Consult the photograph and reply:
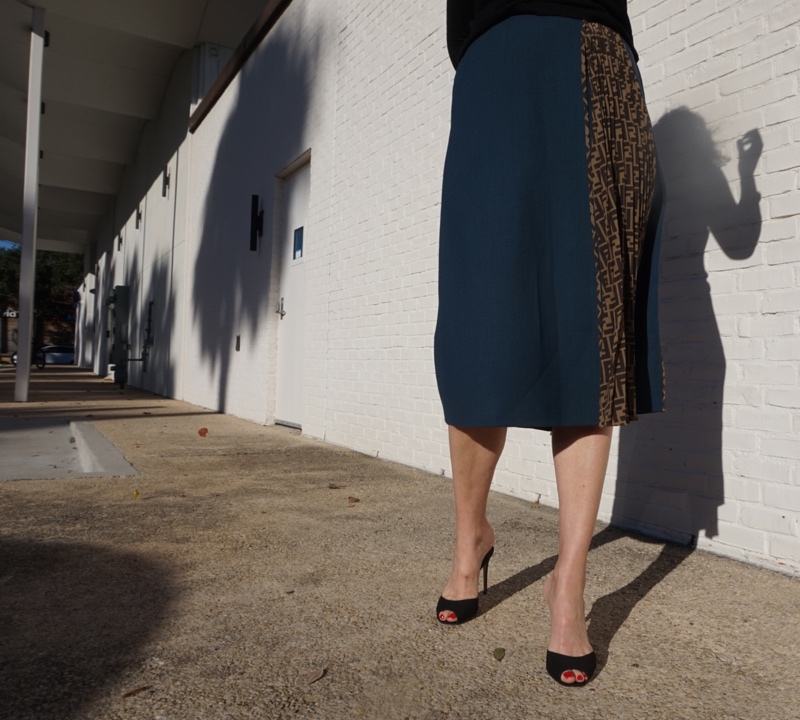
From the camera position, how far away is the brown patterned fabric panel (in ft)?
4.59

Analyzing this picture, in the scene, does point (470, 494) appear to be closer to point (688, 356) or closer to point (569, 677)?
point (569, 677)

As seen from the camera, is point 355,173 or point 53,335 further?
point 53,335

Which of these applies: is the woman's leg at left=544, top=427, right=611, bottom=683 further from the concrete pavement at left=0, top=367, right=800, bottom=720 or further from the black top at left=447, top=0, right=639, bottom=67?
the black top at left=447, top=0, right=639, bottom=67

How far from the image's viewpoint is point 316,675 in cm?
126

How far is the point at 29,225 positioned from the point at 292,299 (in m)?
4.52

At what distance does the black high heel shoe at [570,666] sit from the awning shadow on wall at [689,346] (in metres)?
1.17

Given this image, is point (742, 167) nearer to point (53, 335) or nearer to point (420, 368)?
point (420, 368)

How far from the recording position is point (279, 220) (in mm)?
6895

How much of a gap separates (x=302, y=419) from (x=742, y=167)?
13.8ft

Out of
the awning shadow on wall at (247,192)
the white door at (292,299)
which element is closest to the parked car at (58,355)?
the awning shadow on wall at (247,192)

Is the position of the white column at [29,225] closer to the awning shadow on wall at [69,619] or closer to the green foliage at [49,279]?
the awning shadow on wall at [69,619]

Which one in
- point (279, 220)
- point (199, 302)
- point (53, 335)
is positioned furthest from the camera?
point (53, 335)

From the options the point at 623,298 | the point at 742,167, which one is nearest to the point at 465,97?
the point at 623,298

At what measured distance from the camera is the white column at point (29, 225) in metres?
8.63
